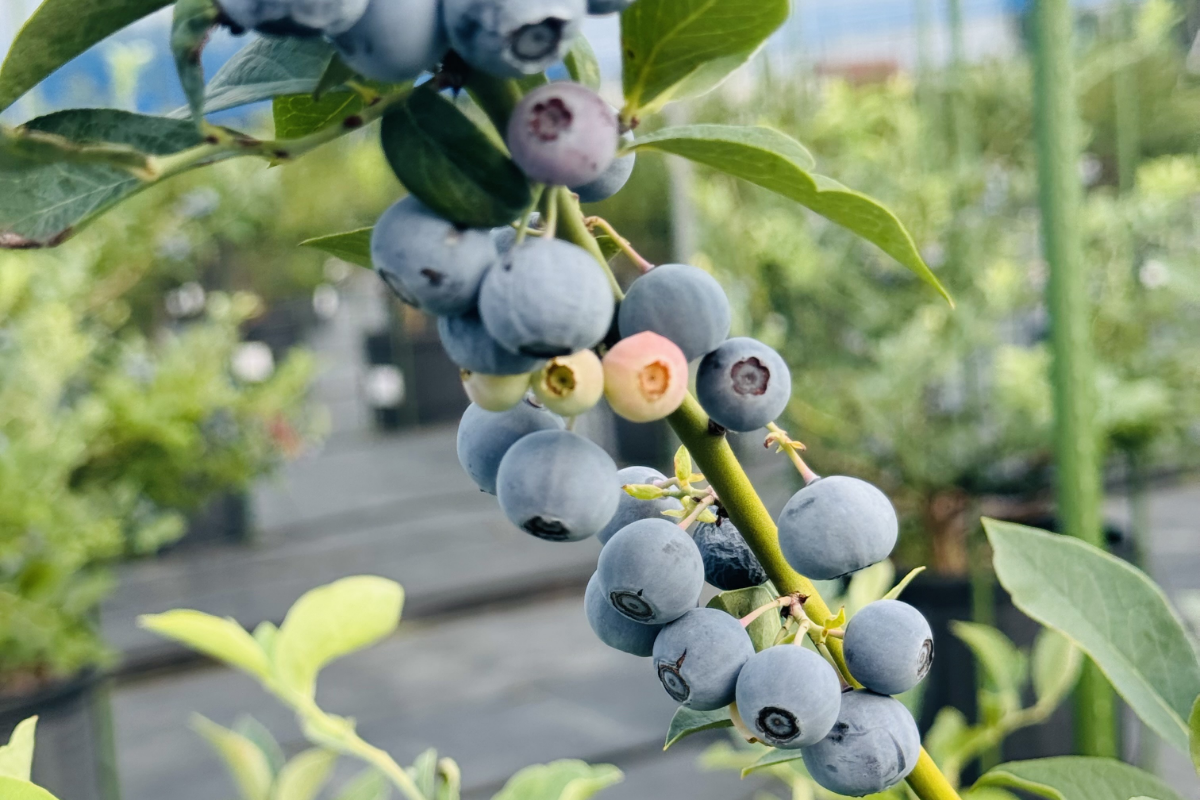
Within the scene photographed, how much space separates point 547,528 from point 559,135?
9 centimetres

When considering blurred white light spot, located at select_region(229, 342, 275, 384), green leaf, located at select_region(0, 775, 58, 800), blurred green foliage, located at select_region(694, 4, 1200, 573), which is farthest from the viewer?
blurred white light spot, located at select_region(229, 342, 275, 384)

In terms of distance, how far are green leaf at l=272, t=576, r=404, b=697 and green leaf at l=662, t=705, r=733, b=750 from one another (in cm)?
21

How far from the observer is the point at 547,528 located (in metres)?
0.25

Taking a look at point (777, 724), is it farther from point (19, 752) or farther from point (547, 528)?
point (19, 752)

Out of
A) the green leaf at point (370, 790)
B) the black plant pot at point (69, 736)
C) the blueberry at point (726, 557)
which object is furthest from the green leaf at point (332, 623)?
the black plant pot at point (69, 736)

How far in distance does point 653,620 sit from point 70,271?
5.87ft

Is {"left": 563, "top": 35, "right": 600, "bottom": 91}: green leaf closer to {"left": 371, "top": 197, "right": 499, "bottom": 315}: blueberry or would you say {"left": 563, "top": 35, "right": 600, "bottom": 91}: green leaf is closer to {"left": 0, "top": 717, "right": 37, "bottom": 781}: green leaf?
{"left": 371, "top": 197, "right": 499, "bottom": 315}: blueberry

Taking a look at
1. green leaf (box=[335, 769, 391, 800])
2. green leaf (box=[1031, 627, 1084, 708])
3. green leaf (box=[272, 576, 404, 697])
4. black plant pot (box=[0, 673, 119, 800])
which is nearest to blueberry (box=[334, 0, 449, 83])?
green leaf (box=[272, 576, 404, 697])

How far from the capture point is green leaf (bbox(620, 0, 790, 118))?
239 mm

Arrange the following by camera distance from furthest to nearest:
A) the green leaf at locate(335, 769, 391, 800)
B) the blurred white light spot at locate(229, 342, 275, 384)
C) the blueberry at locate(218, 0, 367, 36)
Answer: the blurred white light spot at locate(229, 342, 275, 384)
the green leaf at locate(335, 769, 391, 800)
the blueberry at locate(218, 0, 367, 36)

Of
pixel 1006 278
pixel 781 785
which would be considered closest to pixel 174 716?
pixel 781 785

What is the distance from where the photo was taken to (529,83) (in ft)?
0.82

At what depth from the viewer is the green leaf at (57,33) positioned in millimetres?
216

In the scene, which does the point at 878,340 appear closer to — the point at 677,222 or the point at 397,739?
the point at 677,222
